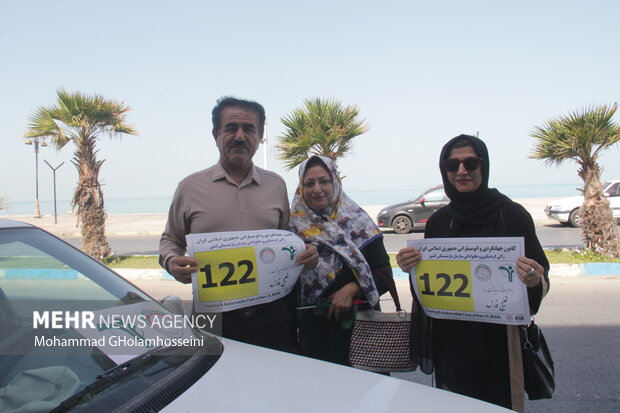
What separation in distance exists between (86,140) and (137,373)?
11.0m

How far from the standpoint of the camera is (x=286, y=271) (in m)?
2.59

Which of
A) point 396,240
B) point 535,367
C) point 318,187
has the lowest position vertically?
point 396,240

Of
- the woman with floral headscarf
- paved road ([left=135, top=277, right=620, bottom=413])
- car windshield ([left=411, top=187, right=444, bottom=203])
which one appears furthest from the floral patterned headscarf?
car windshield ([left=411, top=187, right=444, bottom=203])

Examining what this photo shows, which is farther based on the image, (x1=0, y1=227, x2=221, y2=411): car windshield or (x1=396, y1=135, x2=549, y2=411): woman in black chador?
(x1=396, y1=135, x2=549, y2=411): woman in black chador

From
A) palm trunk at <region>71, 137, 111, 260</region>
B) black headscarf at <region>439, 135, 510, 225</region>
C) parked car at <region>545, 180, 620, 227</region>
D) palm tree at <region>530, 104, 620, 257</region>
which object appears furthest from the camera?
parked car at <region>545, 180, 620, 227</region>

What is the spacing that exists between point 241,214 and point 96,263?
0.80 metres

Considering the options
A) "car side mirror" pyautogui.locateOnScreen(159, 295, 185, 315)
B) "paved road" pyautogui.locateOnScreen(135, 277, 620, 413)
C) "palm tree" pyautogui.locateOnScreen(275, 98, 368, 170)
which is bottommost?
"paved road" pyautogui.locateOnScreen(135, 277, 620, 413)

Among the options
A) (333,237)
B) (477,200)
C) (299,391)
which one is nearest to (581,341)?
(477,200)

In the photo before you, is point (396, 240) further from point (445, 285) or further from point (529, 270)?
point (529, 270)

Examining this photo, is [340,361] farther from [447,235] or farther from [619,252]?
[619,252]

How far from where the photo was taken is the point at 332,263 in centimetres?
271

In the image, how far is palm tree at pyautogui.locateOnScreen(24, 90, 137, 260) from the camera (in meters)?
11.1

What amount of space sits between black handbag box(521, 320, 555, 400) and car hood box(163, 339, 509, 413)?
0.66 metres

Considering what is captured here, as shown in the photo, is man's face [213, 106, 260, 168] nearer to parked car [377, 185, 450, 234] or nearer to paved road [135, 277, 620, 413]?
paved road [135, 277, 620, 413]
